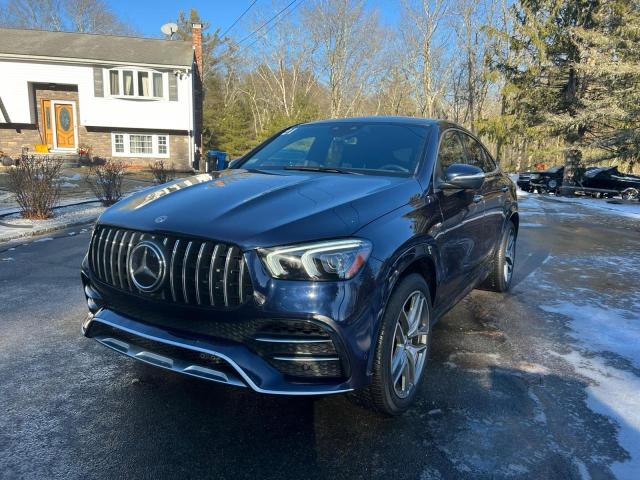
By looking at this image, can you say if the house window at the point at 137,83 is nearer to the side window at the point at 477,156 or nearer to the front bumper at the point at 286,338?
the side window at the point at 477,156

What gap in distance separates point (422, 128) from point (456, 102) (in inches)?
1504

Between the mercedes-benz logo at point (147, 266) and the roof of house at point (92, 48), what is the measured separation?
77.7 ft

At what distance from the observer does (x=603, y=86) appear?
19.0 m

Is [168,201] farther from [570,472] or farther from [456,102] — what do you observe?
[456,102]

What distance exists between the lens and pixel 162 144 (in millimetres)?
25062

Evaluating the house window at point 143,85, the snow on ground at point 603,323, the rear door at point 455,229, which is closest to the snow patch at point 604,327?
the snow on ground at point 603,323

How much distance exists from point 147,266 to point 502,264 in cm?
371

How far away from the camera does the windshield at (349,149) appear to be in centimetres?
342

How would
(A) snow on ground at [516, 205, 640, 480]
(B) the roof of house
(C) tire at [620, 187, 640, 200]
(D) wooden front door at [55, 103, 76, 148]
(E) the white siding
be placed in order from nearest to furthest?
(A) snow on ground at [516, 205, 640, 480] < (C) tire at [620, 187, 640, 200] < (E) the white siding < (B) the roof of house < (D) wooden front door at [55, 103, 76, 148]

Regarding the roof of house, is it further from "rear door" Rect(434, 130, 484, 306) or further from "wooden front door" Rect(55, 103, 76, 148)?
"rear door" Rect(434, 130, 484, 306)

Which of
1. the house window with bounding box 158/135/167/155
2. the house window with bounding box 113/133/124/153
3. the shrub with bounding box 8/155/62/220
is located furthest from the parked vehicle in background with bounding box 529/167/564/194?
the shrub with bounding box 8/155/62/220

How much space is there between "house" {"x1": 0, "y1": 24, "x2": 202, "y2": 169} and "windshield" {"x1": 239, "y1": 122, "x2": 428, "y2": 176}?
21.8 m

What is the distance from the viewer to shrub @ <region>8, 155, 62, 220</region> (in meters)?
8.70

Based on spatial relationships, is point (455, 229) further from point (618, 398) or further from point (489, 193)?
point (618, 398)
